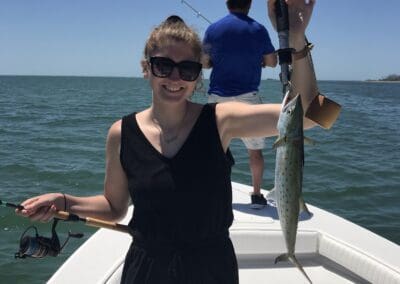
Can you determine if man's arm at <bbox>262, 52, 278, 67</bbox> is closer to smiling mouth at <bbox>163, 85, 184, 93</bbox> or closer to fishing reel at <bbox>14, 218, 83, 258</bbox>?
smiling mouth at <bbox>163, 85, 184, 93</bbox>

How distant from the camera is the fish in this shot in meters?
1.92

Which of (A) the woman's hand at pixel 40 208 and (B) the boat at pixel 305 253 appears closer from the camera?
(A) the woman's hand at pixel 40 208

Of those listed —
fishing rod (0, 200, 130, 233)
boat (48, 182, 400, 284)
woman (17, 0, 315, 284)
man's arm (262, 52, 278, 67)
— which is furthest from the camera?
man's arm (262, 52, 278, 67)

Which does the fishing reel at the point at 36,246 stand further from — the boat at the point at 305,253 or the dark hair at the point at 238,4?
the dark hair at the point at 238,4

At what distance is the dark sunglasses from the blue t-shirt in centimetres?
324

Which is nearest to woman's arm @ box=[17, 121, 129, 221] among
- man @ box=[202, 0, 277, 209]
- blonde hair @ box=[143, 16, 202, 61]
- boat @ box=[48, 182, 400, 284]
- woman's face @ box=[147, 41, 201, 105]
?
woman's face @ box=[147, 41, 201, 105]

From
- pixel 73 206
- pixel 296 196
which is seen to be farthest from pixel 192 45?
pixel 73 206

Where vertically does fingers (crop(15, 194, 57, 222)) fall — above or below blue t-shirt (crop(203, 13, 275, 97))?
below

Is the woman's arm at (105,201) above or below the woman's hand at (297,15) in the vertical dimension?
below

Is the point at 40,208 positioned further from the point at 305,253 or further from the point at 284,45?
the point at 305,253

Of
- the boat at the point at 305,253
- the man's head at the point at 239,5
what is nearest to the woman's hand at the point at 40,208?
the boat at the point at 305,253

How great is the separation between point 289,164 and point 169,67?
0.73 m

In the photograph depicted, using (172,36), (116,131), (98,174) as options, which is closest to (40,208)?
(116,131)

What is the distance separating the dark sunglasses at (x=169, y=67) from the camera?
2.27 m
